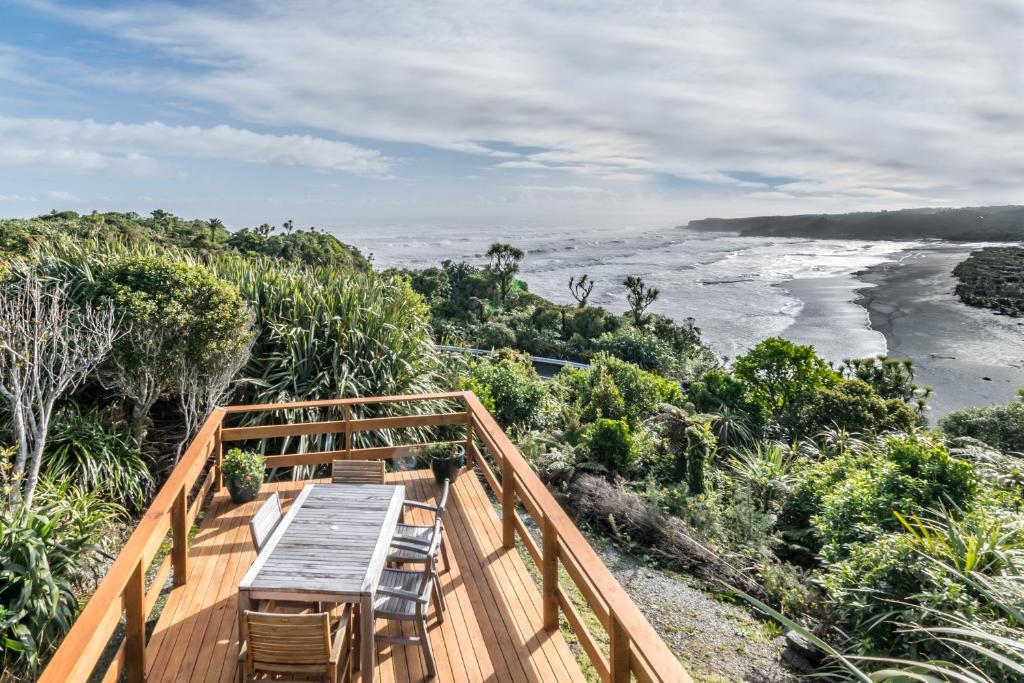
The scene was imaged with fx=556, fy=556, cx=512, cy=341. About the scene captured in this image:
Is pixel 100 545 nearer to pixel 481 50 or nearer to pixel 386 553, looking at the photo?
pixel 386 553

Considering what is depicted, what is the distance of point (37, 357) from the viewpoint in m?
5.28

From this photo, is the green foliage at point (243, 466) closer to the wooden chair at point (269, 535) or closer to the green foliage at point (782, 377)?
the wooden chair at point (269, 535)

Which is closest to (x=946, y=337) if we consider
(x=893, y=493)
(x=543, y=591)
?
(x=893, y=493)

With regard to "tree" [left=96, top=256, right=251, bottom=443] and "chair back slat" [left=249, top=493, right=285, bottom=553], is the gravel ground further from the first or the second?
"tree" [left=96, top=256, right=251, bottom=443]

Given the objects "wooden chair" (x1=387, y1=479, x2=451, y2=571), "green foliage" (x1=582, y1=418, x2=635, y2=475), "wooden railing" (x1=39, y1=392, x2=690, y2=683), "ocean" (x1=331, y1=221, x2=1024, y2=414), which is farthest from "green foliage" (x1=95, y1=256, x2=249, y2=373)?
"ocean" (x1=331, y1=221, x2=1024, y2=414)

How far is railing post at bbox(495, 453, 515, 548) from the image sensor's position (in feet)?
13.0

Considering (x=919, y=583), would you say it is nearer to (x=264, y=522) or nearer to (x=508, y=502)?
(x=508, y=502)

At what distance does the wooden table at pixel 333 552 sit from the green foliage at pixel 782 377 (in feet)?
40.3

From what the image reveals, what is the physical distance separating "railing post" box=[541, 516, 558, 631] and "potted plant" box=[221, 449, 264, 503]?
10.4ft

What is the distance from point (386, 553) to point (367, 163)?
97.1 meters

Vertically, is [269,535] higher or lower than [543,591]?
higher

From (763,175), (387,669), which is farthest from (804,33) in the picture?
(763,175)

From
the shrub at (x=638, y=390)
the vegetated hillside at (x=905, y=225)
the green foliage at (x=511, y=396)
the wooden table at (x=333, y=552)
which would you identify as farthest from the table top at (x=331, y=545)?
the vegetated hillside at (x=905, y=225)

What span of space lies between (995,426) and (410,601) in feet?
52.7
